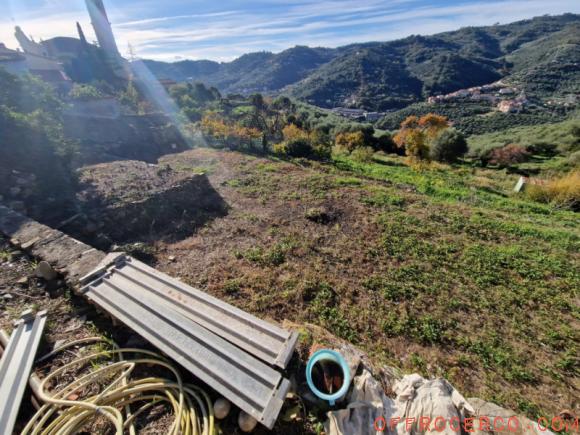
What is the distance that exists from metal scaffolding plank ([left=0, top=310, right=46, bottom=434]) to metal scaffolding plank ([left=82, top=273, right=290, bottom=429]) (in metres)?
0.47

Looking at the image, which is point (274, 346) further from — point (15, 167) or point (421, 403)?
point (15, 167)

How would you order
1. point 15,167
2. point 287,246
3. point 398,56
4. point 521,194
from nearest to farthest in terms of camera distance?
point 287,246 → point 15,167 → point 521,194 → point 398,56

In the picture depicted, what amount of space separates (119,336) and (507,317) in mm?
5638

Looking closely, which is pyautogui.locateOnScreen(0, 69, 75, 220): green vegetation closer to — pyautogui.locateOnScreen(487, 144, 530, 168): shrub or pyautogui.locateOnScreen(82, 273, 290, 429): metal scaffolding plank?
pyautogui.locateOnScreen(82, 273, 290, 429): metal scaffolding plank

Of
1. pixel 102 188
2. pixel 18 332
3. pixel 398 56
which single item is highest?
pixel 398 56

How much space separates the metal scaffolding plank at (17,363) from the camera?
65.0 inches

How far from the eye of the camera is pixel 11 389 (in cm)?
178

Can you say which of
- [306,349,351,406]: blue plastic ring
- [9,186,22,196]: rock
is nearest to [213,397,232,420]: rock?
[306,349,351,406]: blue plastic ring

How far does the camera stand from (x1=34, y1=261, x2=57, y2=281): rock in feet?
10.2

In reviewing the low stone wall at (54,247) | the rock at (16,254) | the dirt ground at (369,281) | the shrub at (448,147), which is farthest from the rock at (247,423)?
the shrub at (448,147)

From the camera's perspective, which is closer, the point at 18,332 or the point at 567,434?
the point at 18,332

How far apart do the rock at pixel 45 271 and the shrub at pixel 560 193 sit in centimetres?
1534

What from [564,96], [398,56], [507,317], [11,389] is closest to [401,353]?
[507,317]

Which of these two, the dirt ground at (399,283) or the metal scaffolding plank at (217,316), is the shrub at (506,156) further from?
the metal scaffolding plank at (217,316)
